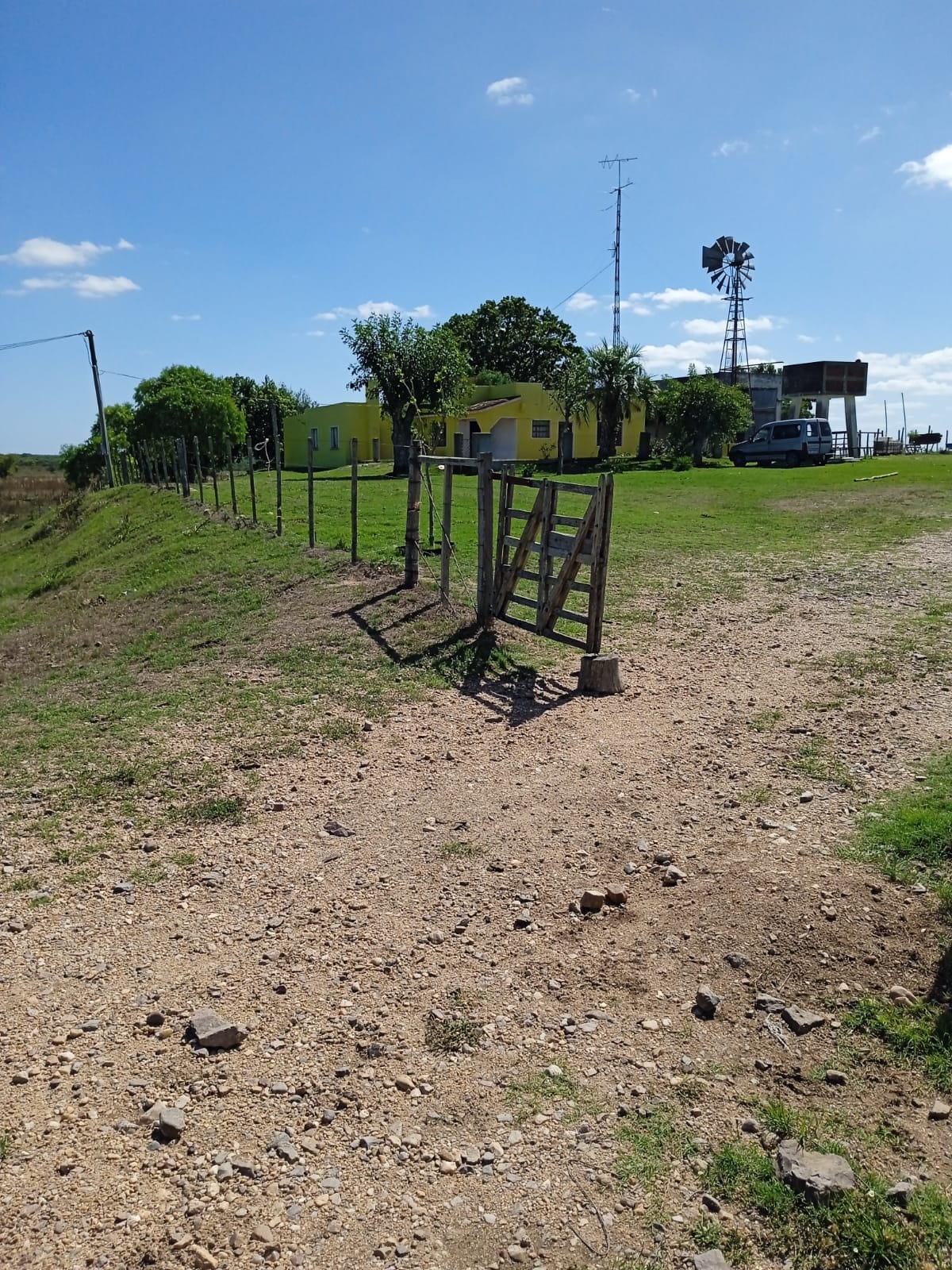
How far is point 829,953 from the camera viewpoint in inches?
159

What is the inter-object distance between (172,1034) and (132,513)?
22.5 meters

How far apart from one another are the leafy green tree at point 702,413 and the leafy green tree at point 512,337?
778 inches

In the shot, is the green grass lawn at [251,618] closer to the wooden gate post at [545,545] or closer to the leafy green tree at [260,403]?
the wooden gate post at [545,545]

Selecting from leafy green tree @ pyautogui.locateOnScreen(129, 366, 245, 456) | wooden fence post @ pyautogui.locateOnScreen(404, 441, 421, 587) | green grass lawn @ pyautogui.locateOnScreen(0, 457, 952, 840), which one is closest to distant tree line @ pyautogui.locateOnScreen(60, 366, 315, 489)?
leafy green tree @ pyautogui.locateOnScreen(129, 366, 245, 456)

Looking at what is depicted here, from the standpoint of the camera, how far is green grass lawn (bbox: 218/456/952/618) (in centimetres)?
1320

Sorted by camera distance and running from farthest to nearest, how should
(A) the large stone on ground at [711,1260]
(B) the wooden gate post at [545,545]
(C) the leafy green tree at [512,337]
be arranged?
1. (C) the leafy green tree at [512,337]
2. (B) the wooden gate post at [545,545]
3. (A) the large stone on ground at [711,1260]

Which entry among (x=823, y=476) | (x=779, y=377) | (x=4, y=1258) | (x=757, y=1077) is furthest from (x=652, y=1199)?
(x=779, y=377)

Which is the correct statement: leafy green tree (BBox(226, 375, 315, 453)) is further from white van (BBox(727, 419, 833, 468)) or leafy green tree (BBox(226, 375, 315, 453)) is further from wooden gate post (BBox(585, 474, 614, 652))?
wooden gate post (BBox(585, 474, 614, 652))

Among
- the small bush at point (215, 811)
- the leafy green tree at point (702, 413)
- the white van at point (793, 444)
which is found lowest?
the small bush at point (215, 811)

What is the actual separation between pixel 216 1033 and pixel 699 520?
17.6m

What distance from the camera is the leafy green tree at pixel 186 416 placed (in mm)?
36375

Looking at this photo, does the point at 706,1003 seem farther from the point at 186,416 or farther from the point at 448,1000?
the point at 186,416

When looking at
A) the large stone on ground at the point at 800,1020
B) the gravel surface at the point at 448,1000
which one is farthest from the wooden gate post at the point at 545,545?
the large stone on ground at the point at 800,1020

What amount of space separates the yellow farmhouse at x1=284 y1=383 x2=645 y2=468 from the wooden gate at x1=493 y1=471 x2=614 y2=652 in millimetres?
32150
